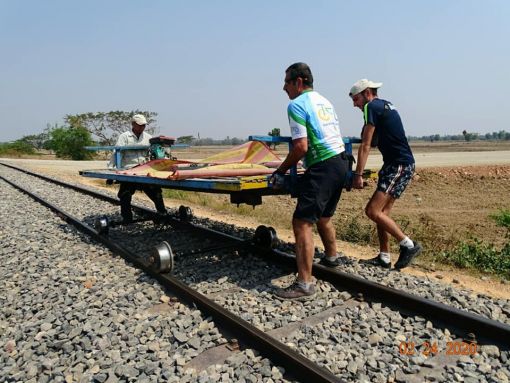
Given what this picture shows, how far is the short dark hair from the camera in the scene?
159 inches

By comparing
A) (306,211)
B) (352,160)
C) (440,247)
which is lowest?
(440,247)

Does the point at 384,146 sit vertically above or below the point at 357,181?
above

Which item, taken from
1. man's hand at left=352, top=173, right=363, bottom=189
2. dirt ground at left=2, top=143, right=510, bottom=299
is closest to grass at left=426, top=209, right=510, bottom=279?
dirt ground at left=2, top=143, right=510, bottom=299

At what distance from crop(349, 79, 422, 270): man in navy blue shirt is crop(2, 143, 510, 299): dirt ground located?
2.98 ft

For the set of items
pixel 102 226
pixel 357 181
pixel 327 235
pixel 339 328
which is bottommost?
pixel 339 328

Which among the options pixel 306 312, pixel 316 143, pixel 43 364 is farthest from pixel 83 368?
pixel 316 143

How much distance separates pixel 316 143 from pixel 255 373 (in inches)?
83.3

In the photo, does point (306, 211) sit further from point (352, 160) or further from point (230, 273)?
point (230, 273)

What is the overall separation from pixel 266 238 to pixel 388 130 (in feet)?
6.49

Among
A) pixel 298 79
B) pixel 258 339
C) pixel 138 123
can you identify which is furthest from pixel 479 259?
pixel 138 123

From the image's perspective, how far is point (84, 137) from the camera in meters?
54.9

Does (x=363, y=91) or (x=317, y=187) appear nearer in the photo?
(x=317, y=187)

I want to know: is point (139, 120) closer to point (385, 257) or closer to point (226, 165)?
point (226, 165)

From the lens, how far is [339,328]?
11.4 feet
